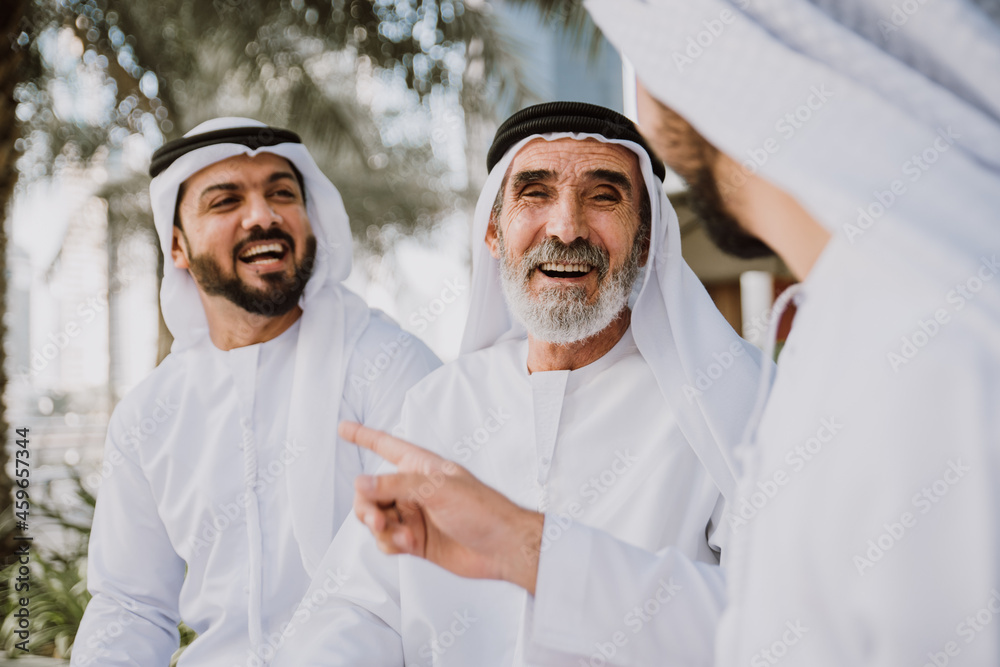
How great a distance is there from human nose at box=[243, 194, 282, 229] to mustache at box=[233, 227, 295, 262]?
0.06 ft

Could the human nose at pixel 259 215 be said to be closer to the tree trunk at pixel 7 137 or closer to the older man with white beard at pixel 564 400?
the older man with white beard at pixel 564 400

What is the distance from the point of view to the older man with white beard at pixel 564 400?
188cm

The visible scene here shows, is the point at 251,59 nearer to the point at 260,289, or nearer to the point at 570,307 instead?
the point at 260,289

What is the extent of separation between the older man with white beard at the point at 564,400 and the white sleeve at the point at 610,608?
50 cm

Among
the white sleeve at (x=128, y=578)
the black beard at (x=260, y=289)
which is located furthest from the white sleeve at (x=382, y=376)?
the white sleeve at (x=128, y=578)

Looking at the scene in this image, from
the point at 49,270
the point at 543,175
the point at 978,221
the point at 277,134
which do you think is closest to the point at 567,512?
the point at 543,175

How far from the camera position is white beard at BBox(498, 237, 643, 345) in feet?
6.95

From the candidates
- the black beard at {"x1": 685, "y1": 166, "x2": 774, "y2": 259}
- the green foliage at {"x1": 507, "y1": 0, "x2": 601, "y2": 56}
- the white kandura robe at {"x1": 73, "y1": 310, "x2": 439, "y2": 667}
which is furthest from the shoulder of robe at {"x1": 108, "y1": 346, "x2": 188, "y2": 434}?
the green foliage at {"x1": 507, "y1": 0, "x2": 601, "y2": 56}

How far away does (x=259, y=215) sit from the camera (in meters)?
2.86

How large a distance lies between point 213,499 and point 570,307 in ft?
4.58

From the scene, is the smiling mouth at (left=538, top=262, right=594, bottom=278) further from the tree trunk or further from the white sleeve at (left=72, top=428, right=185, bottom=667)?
the tree trunk

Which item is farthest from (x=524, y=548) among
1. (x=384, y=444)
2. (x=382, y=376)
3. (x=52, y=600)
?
(x=52, y=600)

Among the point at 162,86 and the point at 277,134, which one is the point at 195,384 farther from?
the point at 162,86

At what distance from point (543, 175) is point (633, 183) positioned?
0.86ft
